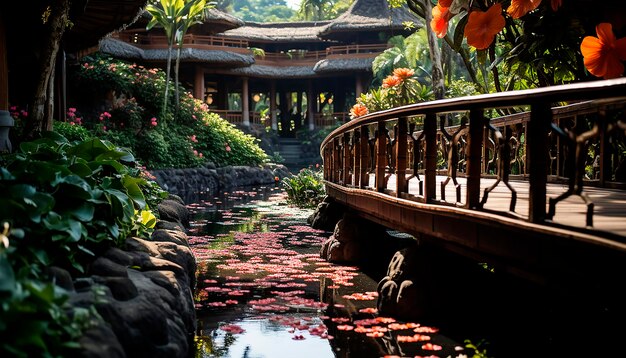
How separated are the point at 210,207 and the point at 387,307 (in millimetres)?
11154

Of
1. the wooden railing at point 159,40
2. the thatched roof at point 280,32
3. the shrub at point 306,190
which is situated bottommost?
the shrub at point 306,190

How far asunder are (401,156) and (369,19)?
103 feet

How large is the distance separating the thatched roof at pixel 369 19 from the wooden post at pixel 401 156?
2901cm

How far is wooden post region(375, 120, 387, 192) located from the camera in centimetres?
687

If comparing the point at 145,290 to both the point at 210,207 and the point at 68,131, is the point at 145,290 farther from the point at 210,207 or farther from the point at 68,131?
the point at 210,207

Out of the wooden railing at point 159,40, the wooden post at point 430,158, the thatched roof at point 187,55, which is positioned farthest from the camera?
the wooden railing at point 159,40

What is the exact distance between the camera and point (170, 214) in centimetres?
959

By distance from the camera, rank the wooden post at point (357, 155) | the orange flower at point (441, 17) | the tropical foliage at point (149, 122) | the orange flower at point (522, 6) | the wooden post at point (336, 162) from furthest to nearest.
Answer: the tropical foliage at point (149, 122) < the wooden post at point (336, 162) < the wooden post at point (357, 155) < the orange flower at point (441, 17) < the orange flower at point (522, 6)

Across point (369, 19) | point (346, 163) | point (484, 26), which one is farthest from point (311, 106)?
point (484, 26)

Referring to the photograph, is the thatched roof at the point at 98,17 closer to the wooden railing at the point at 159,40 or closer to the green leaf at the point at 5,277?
the green leaf at the point at 5,277

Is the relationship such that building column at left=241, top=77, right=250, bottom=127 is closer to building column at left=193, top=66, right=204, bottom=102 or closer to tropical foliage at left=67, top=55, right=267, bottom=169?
building column at left=193, top=66, right=204, bottom=102

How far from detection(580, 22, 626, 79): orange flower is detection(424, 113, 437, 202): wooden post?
152cm

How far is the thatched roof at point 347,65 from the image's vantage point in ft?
116

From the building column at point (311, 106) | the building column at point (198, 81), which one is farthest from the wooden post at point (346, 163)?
the building column at point (311, 106)
